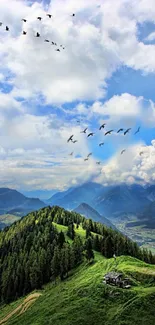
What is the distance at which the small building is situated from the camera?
304ft

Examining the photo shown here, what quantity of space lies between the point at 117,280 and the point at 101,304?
11.3 metres

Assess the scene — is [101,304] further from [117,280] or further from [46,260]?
[46,260]

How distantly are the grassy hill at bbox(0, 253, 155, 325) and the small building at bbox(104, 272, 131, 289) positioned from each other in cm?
202

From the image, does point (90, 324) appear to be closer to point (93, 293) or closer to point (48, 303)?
point (93, 293)

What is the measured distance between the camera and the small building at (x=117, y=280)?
304 ft

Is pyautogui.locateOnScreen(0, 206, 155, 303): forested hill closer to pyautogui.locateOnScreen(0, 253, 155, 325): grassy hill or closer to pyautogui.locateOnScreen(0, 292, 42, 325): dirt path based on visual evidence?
pyautogui.locateOnScreen(0, 292, 42, 325): dirt path

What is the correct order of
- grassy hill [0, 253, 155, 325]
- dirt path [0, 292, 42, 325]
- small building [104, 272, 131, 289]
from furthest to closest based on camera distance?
dirt path [0, 292, 42, 325] → small building [104, 272, 131, 289] → grassy hill [0, 253, 155, 325]

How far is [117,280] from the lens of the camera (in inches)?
3703

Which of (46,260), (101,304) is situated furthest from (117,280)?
(46,260)

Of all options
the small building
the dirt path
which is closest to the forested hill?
the dirt path

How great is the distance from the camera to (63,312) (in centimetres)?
8519

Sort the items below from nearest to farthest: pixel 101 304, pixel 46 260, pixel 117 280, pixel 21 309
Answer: pixel 101 304 < pixel 117 280 < pixel 21 309 < pixel 46 260

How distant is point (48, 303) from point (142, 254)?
83605 millimetres

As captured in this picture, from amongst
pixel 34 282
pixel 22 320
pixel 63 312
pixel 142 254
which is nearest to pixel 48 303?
pixel 22 320
